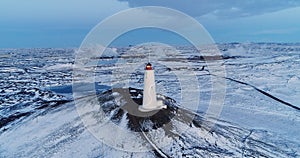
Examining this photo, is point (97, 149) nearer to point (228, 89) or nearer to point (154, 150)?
point (154, 150)

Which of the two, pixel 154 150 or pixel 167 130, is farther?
pixel 167 130

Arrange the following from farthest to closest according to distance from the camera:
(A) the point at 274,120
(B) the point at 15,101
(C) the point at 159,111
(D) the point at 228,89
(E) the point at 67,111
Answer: (D) the point at 228,89 → (B) the point at 15,101 → (A) the point at 274,120 → (E) the point at 67,111 → (C) the point at 159,111

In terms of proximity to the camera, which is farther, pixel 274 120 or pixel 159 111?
pixel 274 120

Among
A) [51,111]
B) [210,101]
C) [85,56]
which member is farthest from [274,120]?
[85,56]

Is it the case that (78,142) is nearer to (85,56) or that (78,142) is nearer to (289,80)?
(289,80)

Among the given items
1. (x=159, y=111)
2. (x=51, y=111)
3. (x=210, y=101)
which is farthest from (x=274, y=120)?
(x=51, y=111)

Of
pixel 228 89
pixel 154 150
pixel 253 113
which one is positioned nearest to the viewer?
pixel 154 150

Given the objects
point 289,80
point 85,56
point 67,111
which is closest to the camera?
point 67,111

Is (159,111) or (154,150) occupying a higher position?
(159,111)

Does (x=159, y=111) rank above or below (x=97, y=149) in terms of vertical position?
Answer: above
